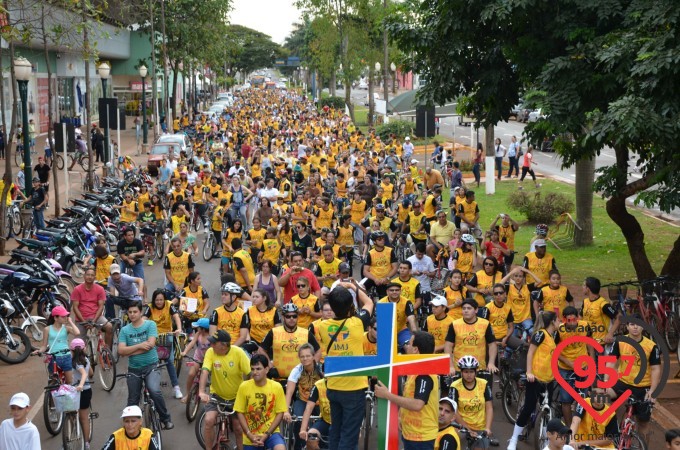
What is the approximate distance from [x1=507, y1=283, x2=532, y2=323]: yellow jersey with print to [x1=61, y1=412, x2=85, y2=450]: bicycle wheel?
574 cm

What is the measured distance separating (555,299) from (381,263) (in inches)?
125

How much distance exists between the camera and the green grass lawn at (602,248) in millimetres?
19922

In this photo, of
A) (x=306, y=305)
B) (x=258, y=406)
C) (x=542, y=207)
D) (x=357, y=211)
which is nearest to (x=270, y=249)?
(x=357, y=211)

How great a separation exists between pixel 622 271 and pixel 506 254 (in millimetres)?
3676

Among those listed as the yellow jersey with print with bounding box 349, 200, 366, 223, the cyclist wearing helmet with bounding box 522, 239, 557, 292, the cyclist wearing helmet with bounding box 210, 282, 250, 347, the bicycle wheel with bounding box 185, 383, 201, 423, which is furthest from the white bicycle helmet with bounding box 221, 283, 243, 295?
the yellow jersey with print with bounding box 349, 200, 366, 223

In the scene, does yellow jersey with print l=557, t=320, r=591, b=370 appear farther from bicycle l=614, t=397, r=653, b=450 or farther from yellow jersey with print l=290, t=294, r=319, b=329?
yellow jersey with print l=290, t=294, r=319, b=329

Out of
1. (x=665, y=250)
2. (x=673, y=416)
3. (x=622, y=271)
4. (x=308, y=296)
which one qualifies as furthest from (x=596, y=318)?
(x=665, y=250)

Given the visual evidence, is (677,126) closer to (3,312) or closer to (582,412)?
(582,412)

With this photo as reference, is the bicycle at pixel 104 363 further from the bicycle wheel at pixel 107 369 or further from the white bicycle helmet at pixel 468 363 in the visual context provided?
the white bicycle helmet at pixel 468 363

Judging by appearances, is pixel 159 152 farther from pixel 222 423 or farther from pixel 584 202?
pixel 222 423

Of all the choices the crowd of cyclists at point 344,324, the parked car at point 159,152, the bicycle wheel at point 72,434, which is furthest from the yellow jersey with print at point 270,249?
the parked car at point 159,152

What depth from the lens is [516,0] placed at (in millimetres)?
14570

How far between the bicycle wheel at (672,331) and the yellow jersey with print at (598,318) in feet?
9.80

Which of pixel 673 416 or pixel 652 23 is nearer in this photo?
pixel 673 416
